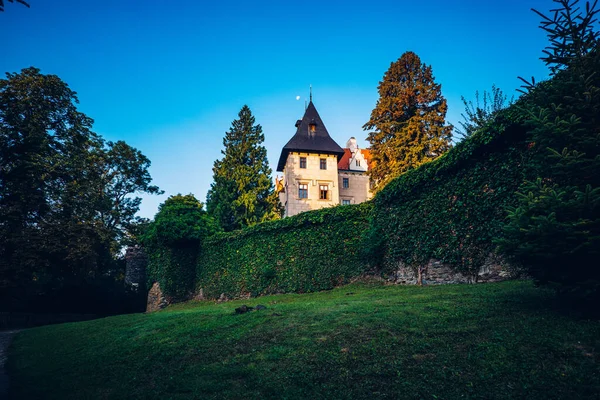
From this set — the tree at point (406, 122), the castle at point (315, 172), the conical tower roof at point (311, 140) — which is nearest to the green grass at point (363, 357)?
the tree at point (406, 122)

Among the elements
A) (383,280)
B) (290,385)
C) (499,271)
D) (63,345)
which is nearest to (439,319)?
(290,385)

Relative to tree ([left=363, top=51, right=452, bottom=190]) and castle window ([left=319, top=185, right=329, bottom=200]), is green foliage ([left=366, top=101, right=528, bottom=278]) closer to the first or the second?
tree ([left=363, top=51, right=452, bottom=190])

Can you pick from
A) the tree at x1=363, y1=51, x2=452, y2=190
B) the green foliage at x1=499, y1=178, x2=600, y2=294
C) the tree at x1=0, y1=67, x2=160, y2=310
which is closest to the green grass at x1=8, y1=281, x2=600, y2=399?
the green foliage at x1=499, y1=178, x2=600, y2=294

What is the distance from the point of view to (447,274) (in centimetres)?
1154

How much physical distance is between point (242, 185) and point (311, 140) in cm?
1115

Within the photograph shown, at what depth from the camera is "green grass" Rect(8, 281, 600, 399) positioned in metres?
4.20

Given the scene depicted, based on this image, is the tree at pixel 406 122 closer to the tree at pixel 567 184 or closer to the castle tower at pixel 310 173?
the castle tower at pixel 310 173

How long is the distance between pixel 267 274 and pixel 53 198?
589 inches

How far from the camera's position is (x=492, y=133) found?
9844 millimetres

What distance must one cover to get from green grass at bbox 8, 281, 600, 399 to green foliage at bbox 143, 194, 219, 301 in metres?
15.5

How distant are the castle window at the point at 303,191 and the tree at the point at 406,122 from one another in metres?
11.6

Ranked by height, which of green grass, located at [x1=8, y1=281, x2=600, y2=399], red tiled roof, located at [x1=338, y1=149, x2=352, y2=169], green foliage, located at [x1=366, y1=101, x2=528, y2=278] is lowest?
green grass, located at [x1=8, y1=281, x2=600, y2=399]

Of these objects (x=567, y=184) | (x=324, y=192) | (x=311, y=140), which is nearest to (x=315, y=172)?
(x=324, y=192)

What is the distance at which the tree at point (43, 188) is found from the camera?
63.2ft
